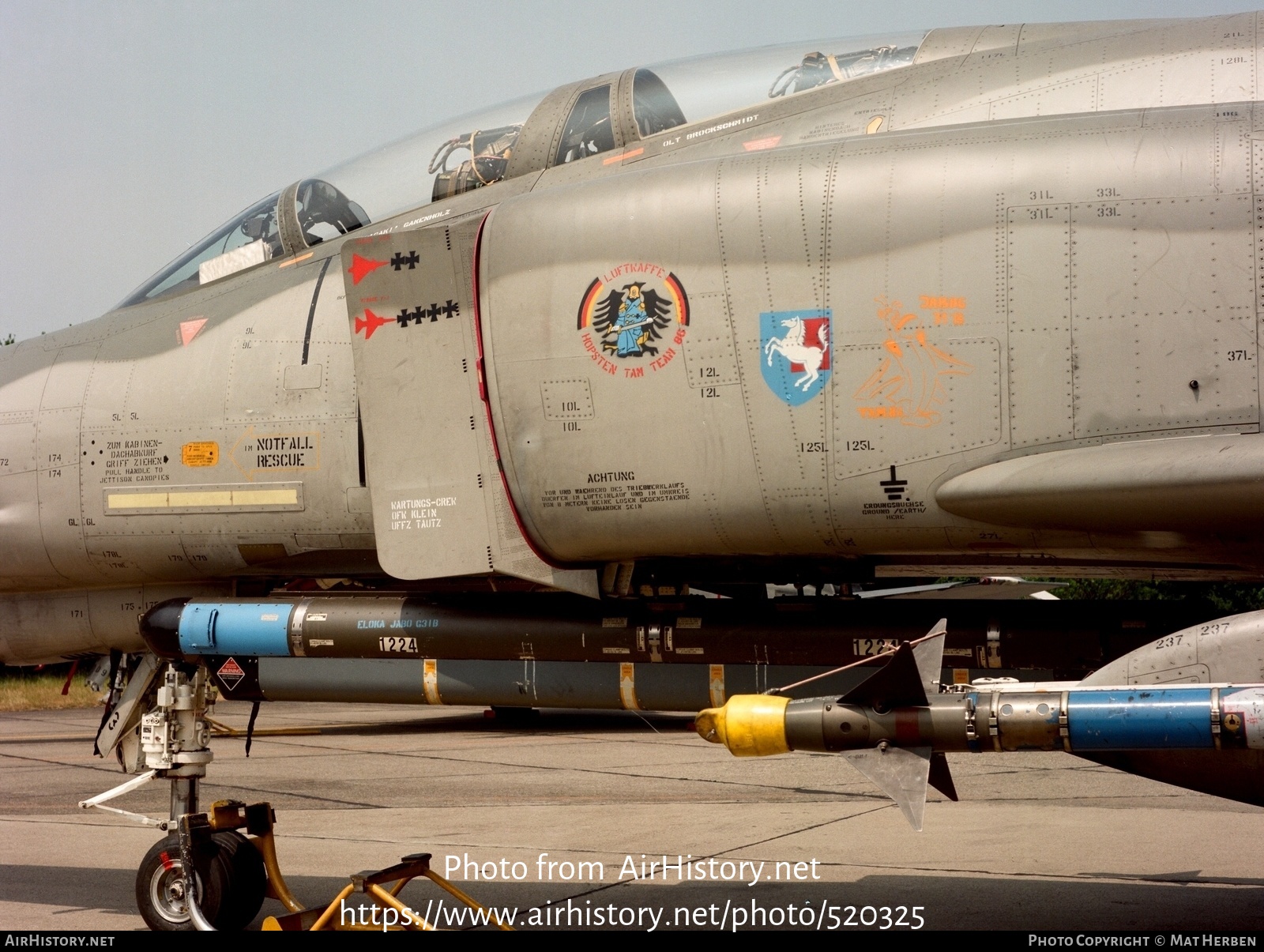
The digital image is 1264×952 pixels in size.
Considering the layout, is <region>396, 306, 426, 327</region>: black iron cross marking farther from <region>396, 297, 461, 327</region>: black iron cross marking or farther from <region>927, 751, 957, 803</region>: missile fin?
<region>927, 751, 957, 803</region>: missile fin

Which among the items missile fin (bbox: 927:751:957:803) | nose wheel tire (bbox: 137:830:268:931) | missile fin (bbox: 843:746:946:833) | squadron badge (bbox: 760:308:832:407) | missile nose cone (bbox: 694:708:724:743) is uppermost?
squadron badge (bbox: 760:308:832:407)

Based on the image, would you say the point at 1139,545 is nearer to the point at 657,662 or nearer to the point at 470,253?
the point at 657,662

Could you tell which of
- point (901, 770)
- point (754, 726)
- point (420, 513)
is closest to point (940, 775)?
point (901, 770)

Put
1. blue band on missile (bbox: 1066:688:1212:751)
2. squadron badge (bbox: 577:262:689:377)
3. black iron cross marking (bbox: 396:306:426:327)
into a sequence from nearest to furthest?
blue band on missile (bbox: 1066:688:1212:751) → squadron badge (bbox: 577:262:689:377) → black iron cross marking (bbox: 396:306:426:327)

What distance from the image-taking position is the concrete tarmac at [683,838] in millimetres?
6793

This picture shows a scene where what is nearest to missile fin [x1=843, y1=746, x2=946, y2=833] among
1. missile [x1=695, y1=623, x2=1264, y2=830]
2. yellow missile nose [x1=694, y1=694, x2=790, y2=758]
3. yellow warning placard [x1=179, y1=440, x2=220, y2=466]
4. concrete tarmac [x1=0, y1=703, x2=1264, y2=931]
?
missile [x1=695, y1=623, x2=1264, y2=830]

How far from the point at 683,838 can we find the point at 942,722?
4455mm

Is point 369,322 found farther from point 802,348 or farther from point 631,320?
point 802,348

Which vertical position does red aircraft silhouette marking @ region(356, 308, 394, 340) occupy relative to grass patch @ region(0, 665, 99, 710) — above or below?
above

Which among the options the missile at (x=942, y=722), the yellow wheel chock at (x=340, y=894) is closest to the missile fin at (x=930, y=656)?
the missile at (x=942, y=722)

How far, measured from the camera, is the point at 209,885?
6.32 metres

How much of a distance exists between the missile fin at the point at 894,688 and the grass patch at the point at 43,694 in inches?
792

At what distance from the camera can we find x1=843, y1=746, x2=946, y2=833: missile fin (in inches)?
197

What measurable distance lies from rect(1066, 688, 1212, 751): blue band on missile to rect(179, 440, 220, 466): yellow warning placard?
4.63m
